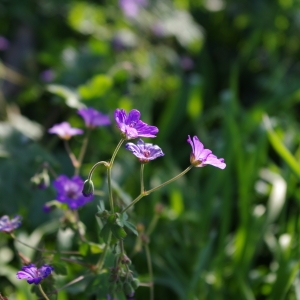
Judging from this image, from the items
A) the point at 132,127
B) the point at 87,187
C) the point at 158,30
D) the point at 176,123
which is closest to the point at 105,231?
the point at 87,187

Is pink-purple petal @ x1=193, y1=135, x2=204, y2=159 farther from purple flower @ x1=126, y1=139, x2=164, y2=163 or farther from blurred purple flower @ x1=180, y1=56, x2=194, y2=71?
blurred purple flower @ x1=180, y1=56, x2=194, y2=71

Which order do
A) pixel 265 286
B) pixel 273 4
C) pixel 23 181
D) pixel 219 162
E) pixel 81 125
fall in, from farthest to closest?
1. pixel 273 4
2. pixel 81 125
3. pixel 265 286
4. pixel 23 181
5. pixel 219 162

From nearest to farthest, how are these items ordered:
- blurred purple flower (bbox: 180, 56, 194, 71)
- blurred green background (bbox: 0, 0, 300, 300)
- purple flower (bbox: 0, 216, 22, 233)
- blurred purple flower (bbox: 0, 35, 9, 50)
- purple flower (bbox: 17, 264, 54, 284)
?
purple flower (bbox: 17, 264, 54, 284) < purple flower (bbox: 0, 216, 22, 233) < blurred green background (bbox: 0, 0, 300, 300) < blurred purple flower (bbox: 0, 35, 9, 50) < blurred purple flower (bbox: 180, 56, 194, 71)

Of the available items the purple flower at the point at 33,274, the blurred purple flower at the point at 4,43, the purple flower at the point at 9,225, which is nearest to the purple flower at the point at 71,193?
the purple flower at the point at 9,225

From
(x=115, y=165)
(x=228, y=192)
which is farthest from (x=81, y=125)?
(x=228, y=192)

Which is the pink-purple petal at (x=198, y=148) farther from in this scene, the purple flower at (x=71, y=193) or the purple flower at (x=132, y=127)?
the purple flower at (x=71, y=193)

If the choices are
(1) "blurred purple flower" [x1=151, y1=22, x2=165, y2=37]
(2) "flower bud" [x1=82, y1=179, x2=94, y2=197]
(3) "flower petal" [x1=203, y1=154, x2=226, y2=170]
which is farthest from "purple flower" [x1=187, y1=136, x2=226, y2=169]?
(1) "blurred purple flower" [x1=151, y1=22, x2=165, y2=37]

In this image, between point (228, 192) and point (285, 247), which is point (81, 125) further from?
point (285, 247)
